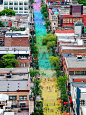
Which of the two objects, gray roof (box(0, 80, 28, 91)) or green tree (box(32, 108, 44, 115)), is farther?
green tree (box(32, 108, 44, 115))

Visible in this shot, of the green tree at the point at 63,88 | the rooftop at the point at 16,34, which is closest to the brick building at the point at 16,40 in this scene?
the rooftop at the point at 16,34

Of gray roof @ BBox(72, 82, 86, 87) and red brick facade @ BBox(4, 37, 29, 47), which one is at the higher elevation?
red brick facade @ BBox(4, 37, 29, 47)

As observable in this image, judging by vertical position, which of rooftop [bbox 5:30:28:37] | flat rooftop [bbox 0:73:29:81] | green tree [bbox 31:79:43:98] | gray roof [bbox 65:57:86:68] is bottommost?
green tree [bbox 31:79:43:98]

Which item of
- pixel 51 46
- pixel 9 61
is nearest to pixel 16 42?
pixel 51 46

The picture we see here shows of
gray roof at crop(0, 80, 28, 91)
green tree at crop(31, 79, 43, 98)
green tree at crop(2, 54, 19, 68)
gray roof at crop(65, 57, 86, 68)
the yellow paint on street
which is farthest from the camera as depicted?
green tree at crop(2, 54, 19, 68)

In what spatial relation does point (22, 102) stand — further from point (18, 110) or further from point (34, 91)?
point (34, 91)

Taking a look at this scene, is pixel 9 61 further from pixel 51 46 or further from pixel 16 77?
pixel 51 46

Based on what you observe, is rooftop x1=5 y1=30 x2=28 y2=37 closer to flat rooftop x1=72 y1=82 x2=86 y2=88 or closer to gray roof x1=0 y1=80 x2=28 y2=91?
flat rooftop x1=72 y1=82 x2=86 y2=88

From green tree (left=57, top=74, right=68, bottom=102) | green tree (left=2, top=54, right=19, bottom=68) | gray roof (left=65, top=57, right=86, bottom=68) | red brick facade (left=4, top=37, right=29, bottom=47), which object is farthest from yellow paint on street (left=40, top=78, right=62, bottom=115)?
red brick facade (left=4, top=37, right=29, bottom=47)
